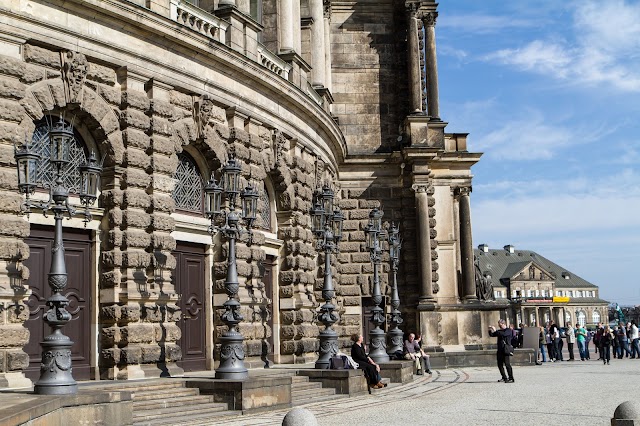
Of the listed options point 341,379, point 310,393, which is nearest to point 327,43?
point 341,379

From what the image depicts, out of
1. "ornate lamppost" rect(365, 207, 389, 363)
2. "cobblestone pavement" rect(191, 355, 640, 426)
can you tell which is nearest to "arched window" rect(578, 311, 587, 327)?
"cobblestone pavement" rect(191, 355, 640, 426)

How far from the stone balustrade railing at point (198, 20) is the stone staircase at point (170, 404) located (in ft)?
26.3

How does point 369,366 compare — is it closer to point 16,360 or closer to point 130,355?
point 130,355

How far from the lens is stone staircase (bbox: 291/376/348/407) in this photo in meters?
17.3

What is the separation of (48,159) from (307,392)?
682 centimetres

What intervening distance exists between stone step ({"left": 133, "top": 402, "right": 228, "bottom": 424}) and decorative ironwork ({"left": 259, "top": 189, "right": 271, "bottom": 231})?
30.9 feet

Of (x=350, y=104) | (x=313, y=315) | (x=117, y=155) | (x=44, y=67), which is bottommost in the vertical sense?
(x=313, y=315)

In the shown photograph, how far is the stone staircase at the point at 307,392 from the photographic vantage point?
56.8 feet

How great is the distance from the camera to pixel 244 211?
18.1m

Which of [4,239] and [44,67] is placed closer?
[4,239]

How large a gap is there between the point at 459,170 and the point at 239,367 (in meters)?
22.3

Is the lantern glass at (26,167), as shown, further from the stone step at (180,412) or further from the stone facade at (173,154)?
the stone step at (180,412)

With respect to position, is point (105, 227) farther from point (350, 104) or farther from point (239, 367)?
point (350, 104)


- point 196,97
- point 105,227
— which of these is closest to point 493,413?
point 105,227
